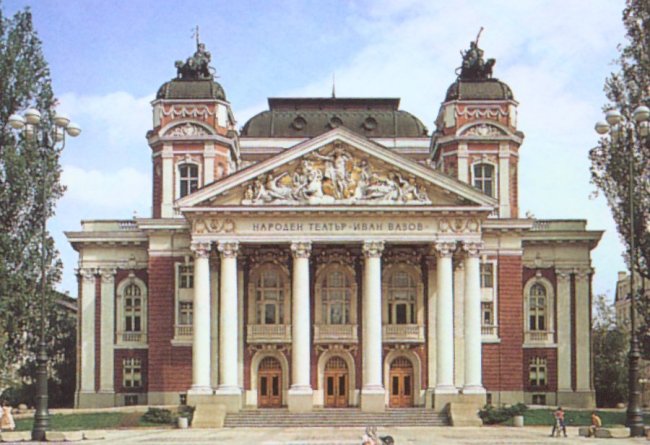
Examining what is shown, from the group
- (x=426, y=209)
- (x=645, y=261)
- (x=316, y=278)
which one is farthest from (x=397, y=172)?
(x=645, y=261)

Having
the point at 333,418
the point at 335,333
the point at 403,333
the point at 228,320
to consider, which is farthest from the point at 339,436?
the point at 403,333

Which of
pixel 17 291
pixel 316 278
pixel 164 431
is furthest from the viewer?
pixel 316 278

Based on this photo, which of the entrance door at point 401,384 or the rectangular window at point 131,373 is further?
the rectangular window at point 131,373

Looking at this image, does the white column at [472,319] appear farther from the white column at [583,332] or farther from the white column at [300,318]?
the white column at [583,332]

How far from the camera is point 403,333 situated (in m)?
66.8

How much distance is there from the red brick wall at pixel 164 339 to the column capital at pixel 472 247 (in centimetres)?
1750

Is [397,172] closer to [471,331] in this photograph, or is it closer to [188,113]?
[471,331]

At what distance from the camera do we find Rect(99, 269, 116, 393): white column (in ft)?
231

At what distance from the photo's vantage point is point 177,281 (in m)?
68.8

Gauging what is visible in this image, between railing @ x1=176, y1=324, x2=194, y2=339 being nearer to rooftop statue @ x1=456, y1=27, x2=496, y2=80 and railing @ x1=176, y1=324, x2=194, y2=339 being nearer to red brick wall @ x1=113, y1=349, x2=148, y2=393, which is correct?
red brick wall @ x1=113, y1=349, x2=148, y2=393

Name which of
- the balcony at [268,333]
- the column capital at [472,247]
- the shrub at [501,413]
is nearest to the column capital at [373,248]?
the column capital at [472,247]

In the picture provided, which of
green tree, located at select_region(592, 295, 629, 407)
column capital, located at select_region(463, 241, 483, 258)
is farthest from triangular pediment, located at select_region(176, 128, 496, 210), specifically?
green tree, located at select_region(592, 295, 629, 407)

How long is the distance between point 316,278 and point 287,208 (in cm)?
644

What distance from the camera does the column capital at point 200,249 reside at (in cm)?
6281
